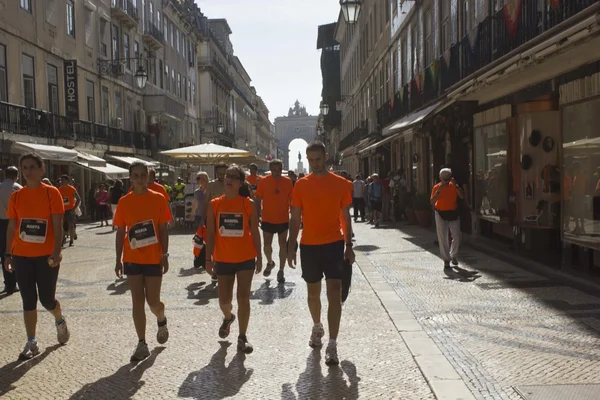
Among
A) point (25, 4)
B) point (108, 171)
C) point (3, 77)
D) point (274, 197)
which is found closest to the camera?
point (274, 197)

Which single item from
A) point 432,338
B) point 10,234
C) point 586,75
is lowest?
point 432,338

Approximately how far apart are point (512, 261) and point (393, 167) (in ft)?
63.6

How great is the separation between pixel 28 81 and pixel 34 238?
2033cm

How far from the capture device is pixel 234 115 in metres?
82.7

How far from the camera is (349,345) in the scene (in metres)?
6.26

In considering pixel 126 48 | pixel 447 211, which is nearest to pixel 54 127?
Result: pixel 126 48

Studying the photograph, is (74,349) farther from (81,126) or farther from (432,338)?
(81,126)

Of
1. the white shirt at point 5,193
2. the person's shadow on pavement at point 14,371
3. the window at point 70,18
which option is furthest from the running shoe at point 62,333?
the window at point 70,18

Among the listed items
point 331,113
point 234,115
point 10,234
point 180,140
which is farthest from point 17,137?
point 234,115

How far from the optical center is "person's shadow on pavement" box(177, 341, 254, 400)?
194 inches

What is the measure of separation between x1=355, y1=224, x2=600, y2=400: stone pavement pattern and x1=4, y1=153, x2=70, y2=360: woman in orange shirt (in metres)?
3.34

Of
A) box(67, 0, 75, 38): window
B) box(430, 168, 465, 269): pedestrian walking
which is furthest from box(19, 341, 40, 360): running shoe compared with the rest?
box(67, 0, 75, 38): window

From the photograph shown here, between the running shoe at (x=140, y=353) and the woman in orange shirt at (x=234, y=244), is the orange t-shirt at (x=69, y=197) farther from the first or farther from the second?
the running shoe at (x=140, y=353)

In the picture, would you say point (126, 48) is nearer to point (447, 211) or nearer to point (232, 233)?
point (447, 211)
